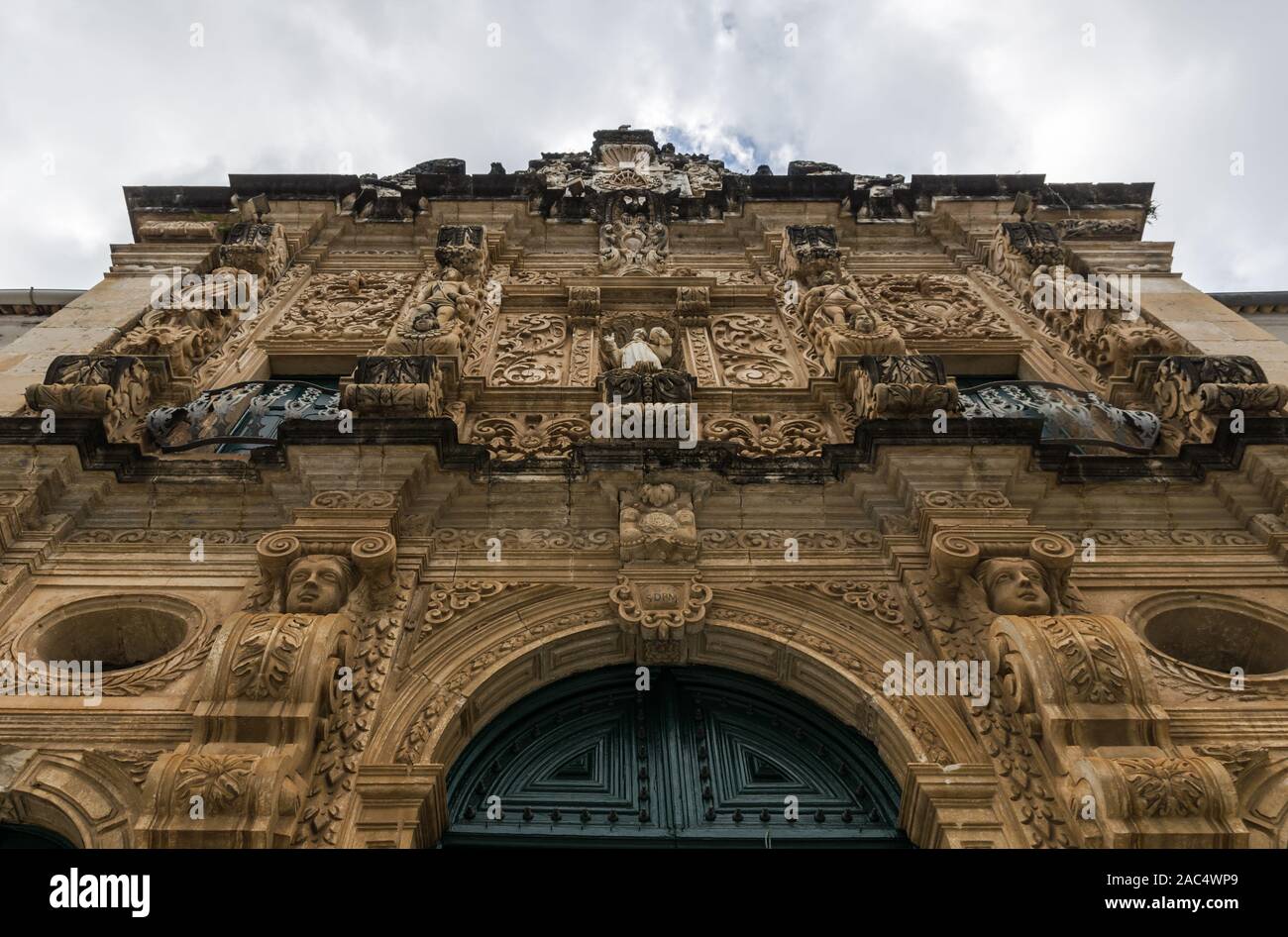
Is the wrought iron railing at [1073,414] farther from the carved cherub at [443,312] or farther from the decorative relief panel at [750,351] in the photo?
the carved cherub at [443,312]

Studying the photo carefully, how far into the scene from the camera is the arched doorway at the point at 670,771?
6254mm

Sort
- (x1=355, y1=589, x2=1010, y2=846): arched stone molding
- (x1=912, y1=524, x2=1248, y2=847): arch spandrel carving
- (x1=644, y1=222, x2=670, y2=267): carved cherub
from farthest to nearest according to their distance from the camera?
1. (x1=644, y1=222, x2=670, y2=267): carved cherub
2. (x1=355, y1=589, x2=1010, y2=846): arched stone molding
3. (x1=912, y1=524, x2=1248, y2=847): arch spandrel carving

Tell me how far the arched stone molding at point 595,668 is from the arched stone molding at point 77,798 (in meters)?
1.44

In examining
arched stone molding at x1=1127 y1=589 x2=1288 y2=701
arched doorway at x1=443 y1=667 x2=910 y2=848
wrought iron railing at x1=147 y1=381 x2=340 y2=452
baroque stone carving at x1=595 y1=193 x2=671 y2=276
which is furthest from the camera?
baroque stone carving at x1=595 y1=193 x2=671 y2=276

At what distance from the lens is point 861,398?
9.43m

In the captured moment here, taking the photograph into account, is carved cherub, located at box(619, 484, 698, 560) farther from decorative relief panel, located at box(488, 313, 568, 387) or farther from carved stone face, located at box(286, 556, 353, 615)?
decorative relief panel, located at box(488, 313, 568, 387)

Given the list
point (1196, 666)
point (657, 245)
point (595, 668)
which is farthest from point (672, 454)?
point (657, 245)

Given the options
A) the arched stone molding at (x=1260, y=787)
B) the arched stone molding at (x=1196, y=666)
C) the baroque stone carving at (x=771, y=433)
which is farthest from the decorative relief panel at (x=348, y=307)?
the arched stone molding at (x=1260, y=787)

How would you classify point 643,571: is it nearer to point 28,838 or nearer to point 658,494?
point 658,494

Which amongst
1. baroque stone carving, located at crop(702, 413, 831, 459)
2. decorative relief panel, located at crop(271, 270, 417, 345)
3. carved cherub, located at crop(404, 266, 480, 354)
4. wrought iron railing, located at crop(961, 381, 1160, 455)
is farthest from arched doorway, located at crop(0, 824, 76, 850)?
wrought iron railing, located at crop(961, 381, 1160, 455)

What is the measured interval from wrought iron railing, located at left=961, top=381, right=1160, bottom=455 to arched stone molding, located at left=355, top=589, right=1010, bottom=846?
3.36 meters

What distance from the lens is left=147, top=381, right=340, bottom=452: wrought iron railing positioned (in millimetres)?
9227

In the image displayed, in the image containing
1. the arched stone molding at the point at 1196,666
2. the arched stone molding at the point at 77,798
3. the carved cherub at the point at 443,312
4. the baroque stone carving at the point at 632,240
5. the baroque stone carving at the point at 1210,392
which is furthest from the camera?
the baroque stone carving at the point at 632,240
